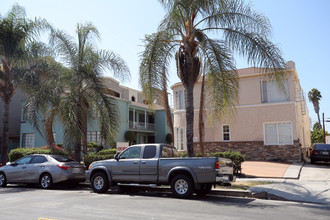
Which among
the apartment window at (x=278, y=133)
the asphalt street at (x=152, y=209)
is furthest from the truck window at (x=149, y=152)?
the apartment window at (x=278, y=133)

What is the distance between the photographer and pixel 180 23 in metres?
11.9

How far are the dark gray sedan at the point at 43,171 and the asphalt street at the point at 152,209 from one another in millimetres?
2538

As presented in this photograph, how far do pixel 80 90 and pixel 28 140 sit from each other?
63.9 ft

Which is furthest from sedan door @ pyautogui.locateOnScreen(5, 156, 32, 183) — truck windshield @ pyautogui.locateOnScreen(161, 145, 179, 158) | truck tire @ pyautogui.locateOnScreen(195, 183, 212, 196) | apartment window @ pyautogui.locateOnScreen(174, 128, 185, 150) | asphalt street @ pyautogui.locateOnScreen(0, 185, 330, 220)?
apartment window @ pyautogui.locateOnScreen(174, 128, 185, 150)

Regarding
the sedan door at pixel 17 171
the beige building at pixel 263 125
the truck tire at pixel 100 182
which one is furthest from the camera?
the beige building at pixel 263 125

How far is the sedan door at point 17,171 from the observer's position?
12.6 m

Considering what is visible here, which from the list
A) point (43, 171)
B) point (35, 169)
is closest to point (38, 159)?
point (35, 169)

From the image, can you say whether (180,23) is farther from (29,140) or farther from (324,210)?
(29,140)

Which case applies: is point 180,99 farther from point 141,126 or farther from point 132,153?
point 132,153

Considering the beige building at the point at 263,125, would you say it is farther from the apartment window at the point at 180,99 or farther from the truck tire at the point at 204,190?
the truck tire at the point at 204,190

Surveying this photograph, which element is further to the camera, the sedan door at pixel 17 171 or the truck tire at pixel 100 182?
the sedan door at pixel 17 171

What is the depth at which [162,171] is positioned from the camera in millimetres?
9352

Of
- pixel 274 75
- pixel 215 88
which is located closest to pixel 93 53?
pixel 215 88

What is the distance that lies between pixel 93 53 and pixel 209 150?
12188 mm
